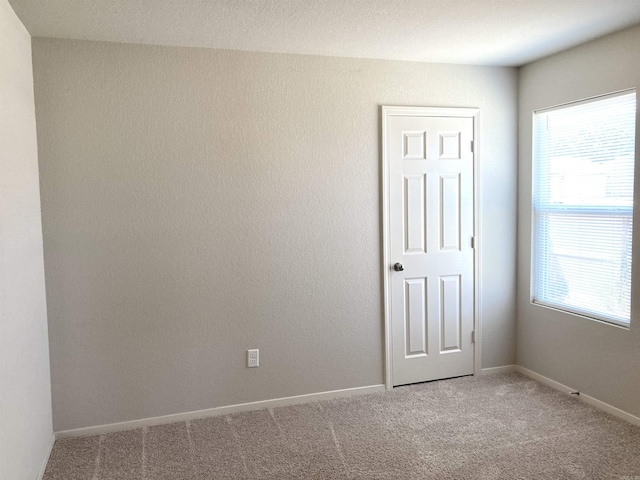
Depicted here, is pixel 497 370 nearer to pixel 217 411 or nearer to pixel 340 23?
pixel 217 411

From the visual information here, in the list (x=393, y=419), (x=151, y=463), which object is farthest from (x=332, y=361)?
(x=151, y=463)

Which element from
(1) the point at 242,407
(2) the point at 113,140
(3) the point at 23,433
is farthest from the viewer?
(1) the point at 242,407

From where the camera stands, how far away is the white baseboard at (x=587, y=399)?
10.6 feet

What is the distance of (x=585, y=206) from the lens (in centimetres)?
352

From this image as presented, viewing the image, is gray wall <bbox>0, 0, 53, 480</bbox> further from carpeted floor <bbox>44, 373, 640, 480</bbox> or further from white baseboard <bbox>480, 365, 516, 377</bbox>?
white baseboard <bbox>480, 365, 516, 377</bbox>

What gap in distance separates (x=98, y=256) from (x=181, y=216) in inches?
21.7

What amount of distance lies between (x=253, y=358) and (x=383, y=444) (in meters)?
1.04

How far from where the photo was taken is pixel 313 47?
3377 mm

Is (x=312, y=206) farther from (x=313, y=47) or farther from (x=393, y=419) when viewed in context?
(x=393, y=419)

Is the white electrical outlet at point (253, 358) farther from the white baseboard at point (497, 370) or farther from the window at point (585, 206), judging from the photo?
the window at point (585, 206)

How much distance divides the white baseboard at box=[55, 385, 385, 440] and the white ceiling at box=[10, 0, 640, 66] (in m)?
2.35

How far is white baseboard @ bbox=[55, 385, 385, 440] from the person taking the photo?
3232mm

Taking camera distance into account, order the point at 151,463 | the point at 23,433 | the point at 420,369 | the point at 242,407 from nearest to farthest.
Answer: the point at 23,433 → the point at 151,463 → the point at 242,407 → the point at 420,369

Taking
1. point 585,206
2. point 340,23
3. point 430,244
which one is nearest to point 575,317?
point 585,206
